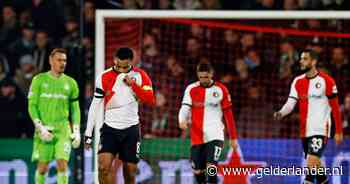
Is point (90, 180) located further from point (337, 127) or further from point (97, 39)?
point (337, 127)

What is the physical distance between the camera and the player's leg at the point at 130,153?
14.4 meters

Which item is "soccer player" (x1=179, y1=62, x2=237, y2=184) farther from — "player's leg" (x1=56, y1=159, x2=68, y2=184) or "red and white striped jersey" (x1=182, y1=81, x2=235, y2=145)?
"player's leg" (x1=56, y1=159, x2=68, y2=184)

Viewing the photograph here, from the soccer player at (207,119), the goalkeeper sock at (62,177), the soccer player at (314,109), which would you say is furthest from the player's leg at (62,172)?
the soccer player at (314,109)

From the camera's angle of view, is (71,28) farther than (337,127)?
Yes

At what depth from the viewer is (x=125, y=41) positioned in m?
17.8

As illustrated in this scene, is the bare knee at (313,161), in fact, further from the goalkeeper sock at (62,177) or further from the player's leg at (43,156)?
the player's leg at (43,156)

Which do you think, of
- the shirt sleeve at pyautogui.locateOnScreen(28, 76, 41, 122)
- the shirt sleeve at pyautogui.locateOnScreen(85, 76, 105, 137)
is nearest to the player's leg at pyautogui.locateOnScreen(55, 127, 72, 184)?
the shirt sleeve at pyautogui.locateOnScreen(28, 76, 41, 122)

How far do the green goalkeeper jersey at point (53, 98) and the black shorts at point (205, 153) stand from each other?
165 centimetres

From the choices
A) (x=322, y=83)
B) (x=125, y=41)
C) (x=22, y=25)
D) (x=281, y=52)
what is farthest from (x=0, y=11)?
(x=322, y=83)

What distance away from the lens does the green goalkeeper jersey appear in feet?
53.0

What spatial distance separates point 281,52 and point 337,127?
3.22m

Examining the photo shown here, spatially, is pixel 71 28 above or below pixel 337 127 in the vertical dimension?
above

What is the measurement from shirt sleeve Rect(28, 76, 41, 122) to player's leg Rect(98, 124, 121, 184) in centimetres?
182

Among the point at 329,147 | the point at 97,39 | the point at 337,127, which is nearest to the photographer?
the point at 337,127
